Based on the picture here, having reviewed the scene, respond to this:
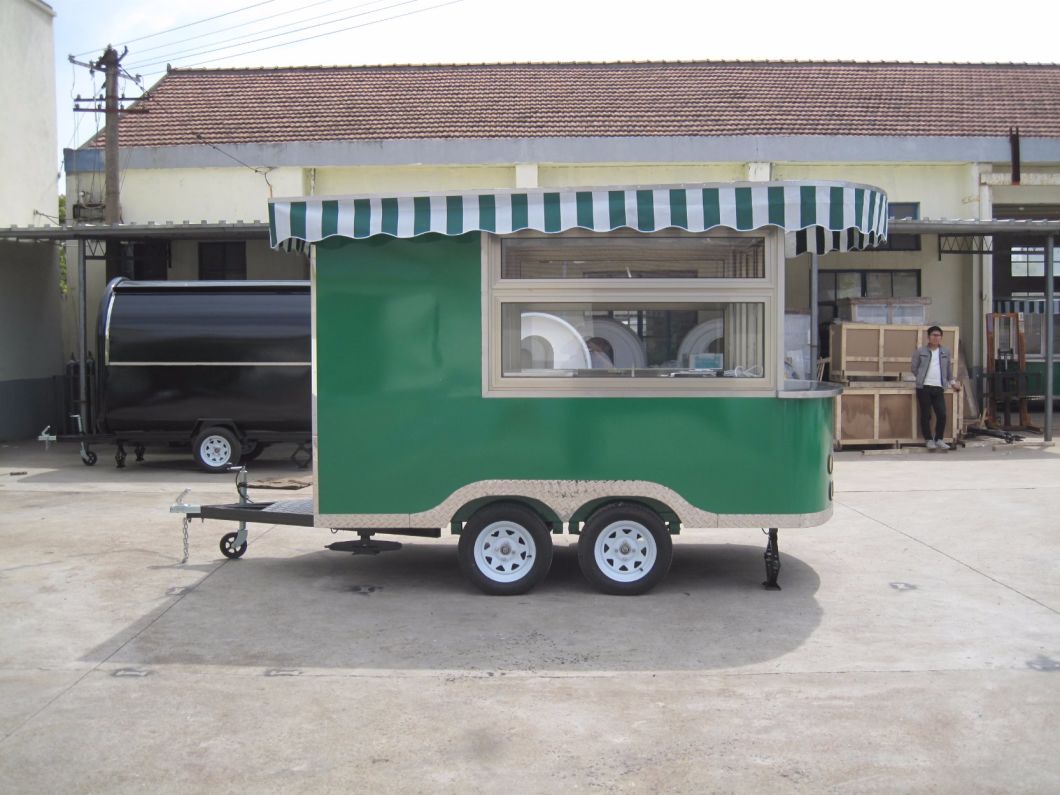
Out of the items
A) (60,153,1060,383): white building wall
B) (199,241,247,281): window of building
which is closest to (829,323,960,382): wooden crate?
(60,153,1060,383): white building wall

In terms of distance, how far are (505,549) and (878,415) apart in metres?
9.87

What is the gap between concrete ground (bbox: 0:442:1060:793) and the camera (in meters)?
4.66

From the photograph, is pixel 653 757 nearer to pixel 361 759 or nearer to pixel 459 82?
pixel 361 759

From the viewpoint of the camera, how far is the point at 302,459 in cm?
1516

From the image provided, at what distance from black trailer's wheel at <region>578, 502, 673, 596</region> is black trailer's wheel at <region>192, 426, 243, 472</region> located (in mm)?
8101

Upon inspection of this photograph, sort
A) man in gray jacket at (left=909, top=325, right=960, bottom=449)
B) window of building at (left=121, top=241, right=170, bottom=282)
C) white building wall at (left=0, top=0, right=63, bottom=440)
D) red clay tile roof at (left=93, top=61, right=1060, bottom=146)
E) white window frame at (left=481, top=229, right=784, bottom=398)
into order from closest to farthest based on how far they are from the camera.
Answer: white window frame at (left=481, top=229, right=784, bottom=398), man in gray jacket at (left=909, top=325, right=960, bottom=449), white building wall at (left=0, top=0, right=63, bottom=440), window of building at (left=121, top=241, right=170, bottom=282), red clay tile roof at (left=93, top=61, right=1060, bottom=146)

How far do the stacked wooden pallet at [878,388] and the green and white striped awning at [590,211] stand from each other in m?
8.90

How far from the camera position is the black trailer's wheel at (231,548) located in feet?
28.7

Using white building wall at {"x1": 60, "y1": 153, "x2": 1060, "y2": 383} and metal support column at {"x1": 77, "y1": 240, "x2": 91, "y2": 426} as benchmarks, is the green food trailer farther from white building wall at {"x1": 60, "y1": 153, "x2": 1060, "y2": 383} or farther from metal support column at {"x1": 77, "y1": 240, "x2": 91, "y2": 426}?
white building wall at {"x1": 60, "y1": 153, "x2": 1060, "y2": 383}

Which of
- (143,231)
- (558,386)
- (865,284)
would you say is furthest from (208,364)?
(865,284)

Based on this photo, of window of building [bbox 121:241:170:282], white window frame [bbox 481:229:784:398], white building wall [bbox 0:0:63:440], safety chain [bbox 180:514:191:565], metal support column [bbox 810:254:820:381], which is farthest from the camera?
window of building [bbox 121:241:170:282]

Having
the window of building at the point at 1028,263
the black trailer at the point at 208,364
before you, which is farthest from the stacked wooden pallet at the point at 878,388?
the window of building at the point at 1028,263

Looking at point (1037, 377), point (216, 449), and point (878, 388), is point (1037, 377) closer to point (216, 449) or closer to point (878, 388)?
point (878, 388)

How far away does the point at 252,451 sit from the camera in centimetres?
1538
